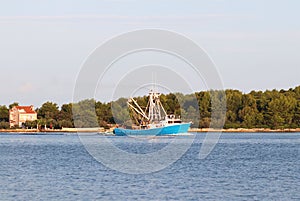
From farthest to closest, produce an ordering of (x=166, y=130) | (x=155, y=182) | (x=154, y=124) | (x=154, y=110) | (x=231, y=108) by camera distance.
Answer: (x=231, y=108) → (x=154, y=110) → (x=154, y=124) → (x=166, y=130) → (x=155, y=182)

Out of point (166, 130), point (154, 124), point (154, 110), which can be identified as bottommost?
point (166, 130)

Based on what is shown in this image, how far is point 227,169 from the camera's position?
52.2 meters

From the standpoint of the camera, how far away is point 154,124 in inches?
4983

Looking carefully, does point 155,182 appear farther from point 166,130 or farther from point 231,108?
point 231,108

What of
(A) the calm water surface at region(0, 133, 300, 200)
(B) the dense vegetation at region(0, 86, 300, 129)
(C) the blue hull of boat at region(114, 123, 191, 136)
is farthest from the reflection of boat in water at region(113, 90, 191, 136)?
(A) the calm water surface at region(0, 133, 300, 200)

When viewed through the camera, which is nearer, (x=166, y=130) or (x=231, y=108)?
(x=166, y=130)

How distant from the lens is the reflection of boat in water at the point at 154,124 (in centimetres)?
12394

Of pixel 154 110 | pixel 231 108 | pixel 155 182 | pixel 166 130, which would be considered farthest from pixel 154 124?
pixel 155 182

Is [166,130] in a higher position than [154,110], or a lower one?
lower

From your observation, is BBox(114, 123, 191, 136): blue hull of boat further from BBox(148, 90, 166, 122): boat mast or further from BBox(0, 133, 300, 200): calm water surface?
BBox(0, 133, 300, 200): calm water surface

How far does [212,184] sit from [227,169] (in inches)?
419

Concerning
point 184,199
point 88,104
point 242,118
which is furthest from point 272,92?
point 184,199

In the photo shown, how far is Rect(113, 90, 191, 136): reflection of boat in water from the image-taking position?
124m

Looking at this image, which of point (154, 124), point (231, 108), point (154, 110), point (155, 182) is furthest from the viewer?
point (231, 108)
